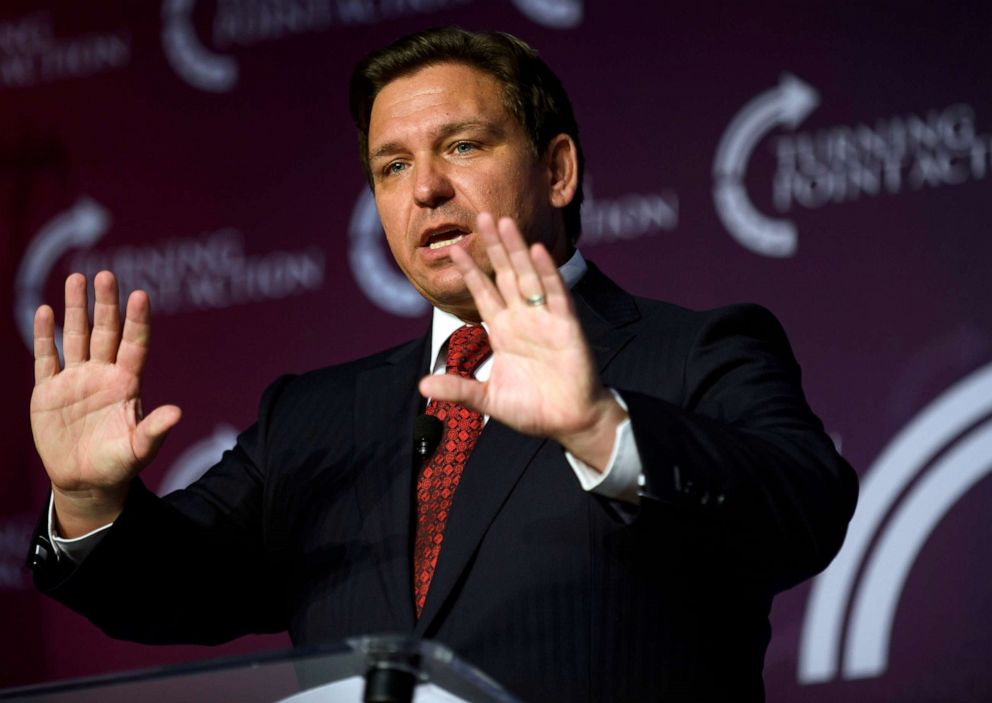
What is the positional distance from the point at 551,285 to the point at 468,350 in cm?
57

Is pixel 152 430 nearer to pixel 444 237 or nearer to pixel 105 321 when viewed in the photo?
pixel 105 321

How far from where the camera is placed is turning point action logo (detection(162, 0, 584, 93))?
3.64 metres

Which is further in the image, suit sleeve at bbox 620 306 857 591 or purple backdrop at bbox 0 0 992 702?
purple backdrop at bbox 0 0 992 702

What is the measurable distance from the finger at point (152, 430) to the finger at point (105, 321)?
0.14 m

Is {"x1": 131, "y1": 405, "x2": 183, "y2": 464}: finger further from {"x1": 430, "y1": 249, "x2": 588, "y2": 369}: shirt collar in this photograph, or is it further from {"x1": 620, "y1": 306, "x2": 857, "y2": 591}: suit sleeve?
{"x1": 620, "y1": 306, "x2": 857, "y2": 591}: suit sleeve

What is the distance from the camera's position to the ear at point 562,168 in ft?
7.98

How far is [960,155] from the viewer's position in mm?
2863

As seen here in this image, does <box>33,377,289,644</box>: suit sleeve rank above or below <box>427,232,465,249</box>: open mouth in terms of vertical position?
below

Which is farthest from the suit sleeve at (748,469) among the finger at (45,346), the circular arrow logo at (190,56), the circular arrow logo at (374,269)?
the circular arrow logo at (190,56)

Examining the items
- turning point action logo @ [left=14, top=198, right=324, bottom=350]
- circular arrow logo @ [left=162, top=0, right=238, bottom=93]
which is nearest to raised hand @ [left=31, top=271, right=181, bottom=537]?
turning point action logo @ [left=14, top=198, right=324, bottom=350]

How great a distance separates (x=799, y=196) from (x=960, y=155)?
13.0 inches

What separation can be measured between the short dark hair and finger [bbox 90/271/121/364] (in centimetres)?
66

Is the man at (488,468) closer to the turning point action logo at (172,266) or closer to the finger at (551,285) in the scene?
the finger at (551,285)

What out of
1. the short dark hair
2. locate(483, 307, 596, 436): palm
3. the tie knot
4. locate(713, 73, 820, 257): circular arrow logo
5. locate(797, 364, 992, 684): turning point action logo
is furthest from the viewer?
locate(713, 73, 820, 257): circular arrow logo
